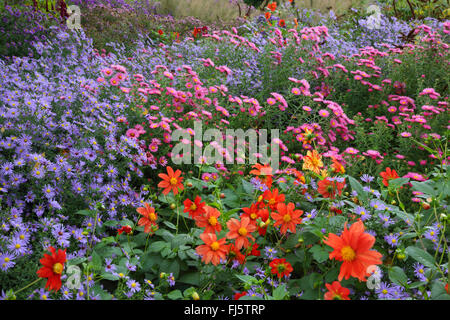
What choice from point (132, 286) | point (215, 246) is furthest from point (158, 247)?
point (215, 246)

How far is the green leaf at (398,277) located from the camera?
149cm

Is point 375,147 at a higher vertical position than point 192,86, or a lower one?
lower

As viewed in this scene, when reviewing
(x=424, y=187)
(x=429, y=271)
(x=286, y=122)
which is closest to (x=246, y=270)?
(x=429, y=271)

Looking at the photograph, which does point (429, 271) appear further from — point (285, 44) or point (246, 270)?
point (285, 44)

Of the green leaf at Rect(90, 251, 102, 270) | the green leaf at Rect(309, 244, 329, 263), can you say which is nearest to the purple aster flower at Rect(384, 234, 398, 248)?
the green leaf at Rect(309, 244, 329, 263)

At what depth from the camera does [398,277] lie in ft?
4.90

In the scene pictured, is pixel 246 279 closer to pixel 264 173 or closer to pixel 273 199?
pixel 273 199

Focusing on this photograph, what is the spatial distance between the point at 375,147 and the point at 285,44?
181 centimetres

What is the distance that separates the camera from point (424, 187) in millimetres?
1740

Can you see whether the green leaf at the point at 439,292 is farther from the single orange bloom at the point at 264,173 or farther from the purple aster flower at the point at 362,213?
the single orange bloom at the point at 264,173

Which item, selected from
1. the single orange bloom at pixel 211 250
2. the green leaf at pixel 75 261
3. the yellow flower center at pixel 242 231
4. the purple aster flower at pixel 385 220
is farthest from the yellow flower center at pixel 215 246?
the purple aster flower at pixel 385 220

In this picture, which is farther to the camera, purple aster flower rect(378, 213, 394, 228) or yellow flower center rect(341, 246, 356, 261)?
purple aster flower rect(378, 213, 394, 228)

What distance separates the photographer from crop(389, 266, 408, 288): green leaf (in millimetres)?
1490

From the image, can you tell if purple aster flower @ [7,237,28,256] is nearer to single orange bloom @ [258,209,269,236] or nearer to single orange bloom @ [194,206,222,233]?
single orange bloom @ [194,206,222,233]
